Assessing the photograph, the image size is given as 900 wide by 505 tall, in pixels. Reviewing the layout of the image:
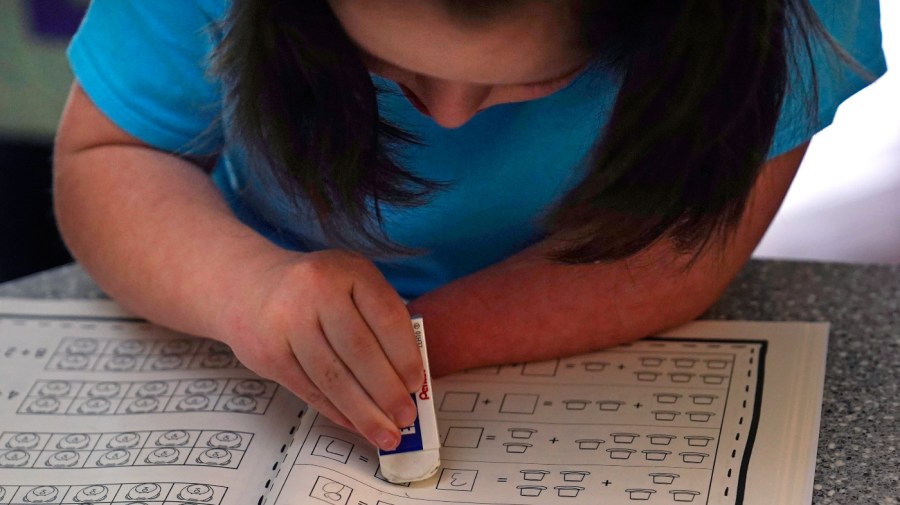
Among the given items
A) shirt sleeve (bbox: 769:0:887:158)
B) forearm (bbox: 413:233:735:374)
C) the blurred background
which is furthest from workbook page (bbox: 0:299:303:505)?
the blurred background

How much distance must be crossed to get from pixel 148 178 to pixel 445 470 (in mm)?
270

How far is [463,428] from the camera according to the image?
568mm

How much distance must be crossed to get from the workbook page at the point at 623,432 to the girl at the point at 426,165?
2 cm

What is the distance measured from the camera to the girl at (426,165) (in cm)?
45

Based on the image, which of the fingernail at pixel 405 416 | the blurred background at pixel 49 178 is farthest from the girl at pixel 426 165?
the blurred background at pixel 49 178

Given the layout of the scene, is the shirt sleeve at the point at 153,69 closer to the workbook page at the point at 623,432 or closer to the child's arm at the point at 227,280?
the child's arm at the point at 227,280

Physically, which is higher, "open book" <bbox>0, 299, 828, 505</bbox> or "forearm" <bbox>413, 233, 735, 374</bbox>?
"forearm" <bbox>413, 233, 735, 374</bbox>

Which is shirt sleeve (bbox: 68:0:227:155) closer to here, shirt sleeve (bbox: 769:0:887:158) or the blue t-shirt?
the blue t-shirt

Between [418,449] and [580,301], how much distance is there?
0.15 metres

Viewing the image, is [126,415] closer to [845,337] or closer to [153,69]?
[153,69]

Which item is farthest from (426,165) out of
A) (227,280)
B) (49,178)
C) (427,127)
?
(49,178)

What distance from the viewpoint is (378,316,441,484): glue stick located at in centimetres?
53

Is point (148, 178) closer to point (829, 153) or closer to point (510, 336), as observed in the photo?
point (510, 336)

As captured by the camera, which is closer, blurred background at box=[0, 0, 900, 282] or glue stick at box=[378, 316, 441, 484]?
glue stick at box=[378, 316, 441, 484]
